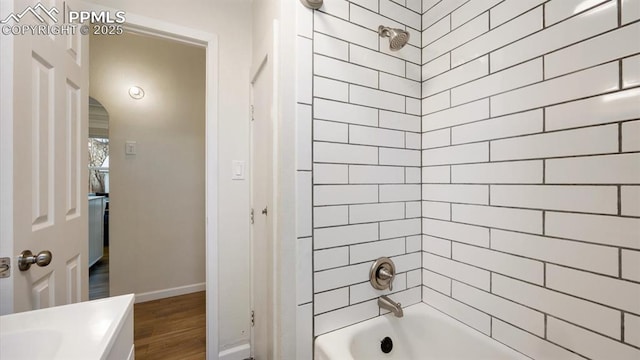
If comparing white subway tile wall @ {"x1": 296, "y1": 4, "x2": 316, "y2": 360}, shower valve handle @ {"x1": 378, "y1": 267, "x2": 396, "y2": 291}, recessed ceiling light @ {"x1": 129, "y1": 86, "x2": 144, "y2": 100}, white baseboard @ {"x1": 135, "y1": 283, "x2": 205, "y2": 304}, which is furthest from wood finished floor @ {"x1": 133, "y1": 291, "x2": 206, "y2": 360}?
recessed ceiling light @ {"x1": 129, "y1": 86, "x2": 144, "y2": 100}

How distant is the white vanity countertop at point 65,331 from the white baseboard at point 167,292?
223 cm

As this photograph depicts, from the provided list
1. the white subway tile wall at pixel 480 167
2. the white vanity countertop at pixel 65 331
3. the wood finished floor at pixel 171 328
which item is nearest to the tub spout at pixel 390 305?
the white subway tile wall at pixel 480 167

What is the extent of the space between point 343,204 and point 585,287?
786 mm

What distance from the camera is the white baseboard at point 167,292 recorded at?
251 centimetres

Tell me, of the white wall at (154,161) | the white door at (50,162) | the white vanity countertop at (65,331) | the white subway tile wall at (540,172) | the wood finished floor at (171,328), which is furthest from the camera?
the white wall at (154,161)

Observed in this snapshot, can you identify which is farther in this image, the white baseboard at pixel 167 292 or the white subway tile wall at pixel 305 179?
the white baseboard at pixel 167 292

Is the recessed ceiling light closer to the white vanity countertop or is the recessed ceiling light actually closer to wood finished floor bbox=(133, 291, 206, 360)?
wood finished floor bbox=(133, 291, 206, 360)

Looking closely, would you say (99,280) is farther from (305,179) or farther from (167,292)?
(305,179)

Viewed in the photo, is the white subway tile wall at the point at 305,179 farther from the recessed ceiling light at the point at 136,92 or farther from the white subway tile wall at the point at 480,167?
the recessed ceiling light at the point at 136,92

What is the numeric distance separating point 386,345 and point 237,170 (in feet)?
4.33

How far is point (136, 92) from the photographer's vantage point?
8.01 ft

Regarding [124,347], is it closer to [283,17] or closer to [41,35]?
[41,35]

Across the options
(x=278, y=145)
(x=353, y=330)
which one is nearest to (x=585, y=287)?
(x=353, y=330)

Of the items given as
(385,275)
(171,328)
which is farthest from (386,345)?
(171,328)
